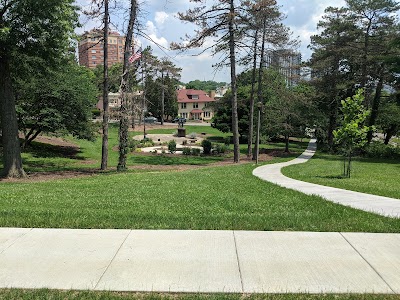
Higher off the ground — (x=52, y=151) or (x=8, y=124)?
(x=8, y=124)

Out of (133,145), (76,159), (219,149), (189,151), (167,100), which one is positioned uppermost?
(167,100)

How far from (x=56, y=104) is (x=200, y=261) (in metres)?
23.6

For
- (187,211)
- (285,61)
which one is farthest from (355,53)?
(187,211)

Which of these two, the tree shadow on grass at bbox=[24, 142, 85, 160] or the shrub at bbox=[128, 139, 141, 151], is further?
the tree shadow on grass at bbox=[24, 142, 85, 160]

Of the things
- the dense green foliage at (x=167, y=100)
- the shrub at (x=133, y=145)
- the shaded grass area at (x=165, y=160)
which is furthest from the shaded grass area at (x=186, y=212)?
the dense green foliage at (x=167, y=100)

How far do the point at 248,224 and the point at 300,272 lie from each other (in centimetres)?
180

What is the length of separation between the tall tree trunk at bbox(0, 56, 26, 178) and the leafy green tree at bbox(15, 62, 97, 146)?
8104mm

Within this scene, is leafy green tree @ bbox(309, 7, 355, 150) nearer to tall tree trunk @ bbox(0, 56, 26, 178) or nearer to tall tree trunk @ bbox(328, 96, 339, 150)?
tall tree trunk @ bbox(328, 96, 339, 150)

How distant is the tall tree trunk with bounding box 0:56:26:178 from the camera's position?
607 inches

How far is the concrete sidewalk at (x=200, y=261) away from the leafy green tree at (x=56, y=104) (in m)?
20.7

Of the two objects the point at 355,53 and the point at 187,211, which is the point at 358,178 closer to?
the point at 187,211

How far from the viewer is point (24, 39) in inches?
581

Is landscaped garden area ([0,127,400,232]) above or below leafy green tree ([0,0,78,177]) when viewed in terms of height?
below

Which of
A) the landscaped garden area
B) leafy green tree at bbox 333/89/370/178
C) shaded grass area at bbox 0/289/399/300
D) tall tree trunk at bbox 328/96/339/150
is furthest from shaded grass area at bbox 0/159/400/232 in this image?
tall tree trunk at bbox 328/96/339/150
